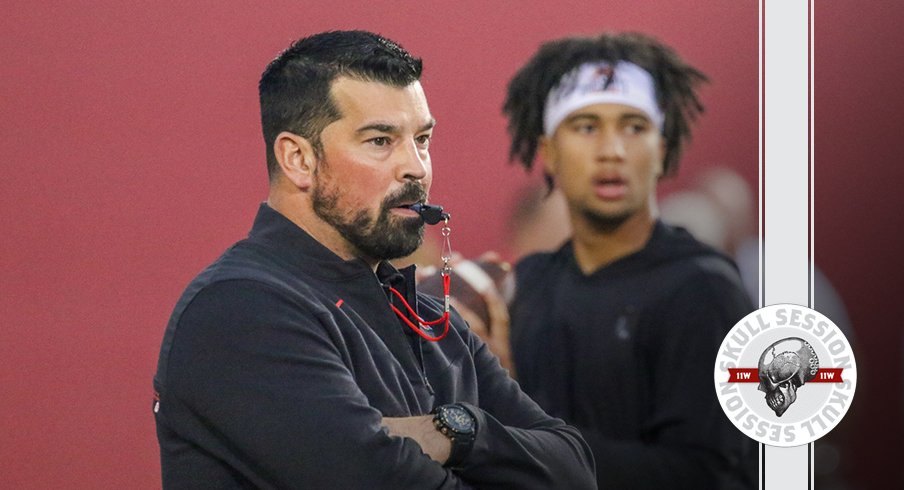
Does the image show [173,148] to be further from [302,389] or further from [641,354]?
[641,354]

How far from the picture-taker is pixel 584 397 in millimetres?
2084

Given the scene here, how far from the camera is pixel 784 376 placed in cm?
217

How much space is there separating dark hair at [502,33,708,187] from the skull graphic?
39 centimetres

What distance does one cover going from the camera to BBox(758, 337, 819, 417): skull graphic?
215cm

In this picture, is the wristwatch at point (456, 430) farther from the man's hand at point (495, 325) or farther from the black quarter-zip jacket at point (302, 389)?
the man's hand at point (495, 325)

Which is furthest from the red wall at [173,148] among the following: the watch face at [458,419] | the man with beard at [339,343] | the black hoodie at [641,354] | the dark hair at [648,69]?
the watch face at [458,419]

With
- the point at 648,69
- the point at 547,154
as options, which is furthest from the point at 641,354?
the point at 648,69

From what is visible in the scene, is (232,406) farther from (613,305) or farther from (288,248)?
(613,305)

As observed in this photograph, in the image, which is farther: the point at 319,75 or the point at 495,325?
the point at 495,325

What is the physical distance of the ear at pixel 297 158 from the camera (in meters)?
1.70

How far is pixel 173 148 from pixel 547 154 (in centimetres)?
67

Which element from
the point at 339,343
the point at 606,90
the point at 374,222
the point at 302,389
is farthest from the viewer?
the point at 606,90

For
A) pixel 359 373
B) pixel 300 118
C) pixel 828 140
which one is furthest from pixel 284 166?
pixel 828 140

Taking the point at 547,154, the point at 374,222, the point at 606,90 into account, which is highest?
the point at 606,90
